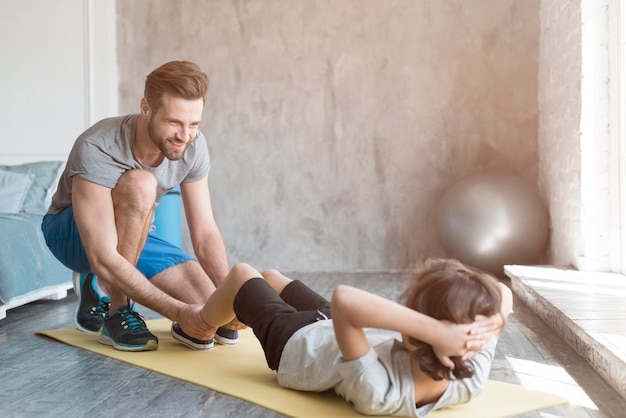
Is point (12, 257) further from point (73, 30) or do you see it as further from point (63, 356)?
point (73, 30)

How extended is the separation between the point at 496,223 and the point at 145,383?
110 inches

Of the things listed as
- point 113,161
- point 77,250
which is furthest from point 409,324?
point 77,250

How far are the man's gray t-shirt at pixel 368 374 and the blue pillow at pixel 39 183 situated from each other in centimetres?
267

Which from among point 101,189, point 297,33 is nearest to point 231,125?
point 297,33

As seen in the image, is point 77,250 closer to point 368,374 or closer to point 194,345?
point 194,345

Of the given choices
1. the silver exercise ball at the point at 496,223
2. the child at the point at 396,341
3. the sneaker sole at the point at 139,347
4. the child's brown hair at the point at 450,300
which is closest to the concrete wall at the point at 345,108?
the silver exercise ball at the point at 496,223

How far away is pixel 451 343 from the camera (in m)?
1.62

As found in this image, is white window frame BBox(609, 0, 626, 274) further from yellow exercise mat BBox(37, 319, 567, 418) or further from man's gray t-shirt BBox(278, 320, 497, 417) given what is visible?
man's gray t-shirt BBox(278, 320, 497, 417)

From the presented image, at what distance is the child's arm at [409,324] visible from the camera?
162 cm

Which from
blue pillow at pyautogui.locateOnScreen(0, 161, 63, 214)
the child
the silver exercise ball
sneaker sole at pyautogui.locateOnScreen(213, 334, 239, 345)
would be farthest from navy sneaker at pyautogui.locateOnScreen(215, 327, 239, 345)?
the silver exercise ball

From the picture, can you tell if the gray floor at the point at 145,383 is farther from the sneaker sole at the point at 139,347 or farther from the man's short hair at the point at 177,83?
the man's short hair at the point at 177,83

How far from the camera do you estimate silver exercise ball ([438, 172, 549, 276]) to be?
14.8 feet

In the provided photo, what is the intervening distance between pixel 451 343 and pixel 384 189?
3.69 meters

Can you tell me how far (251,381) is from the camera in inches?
85.0
